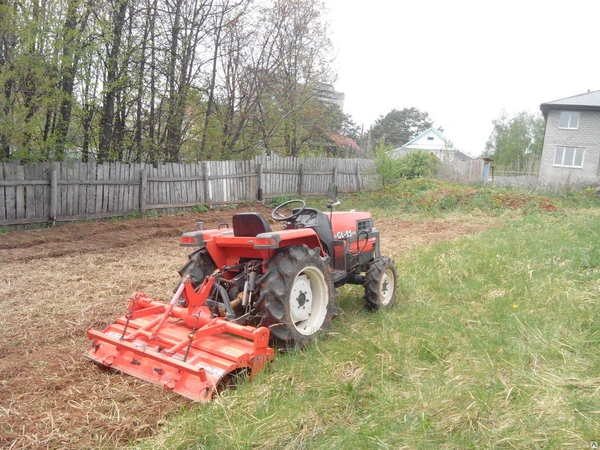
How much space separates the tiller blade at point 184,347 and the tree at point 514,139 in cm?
5439

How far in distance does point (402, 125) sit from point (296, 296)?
59024 millimetres

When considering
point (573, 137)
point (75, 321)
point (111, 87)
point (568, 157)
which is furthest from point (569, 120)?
point (75, 321)

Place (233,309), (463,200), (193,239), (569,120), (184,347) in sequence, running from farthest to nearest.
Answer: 1. (569,120)
2. (463,200)
3. (193,239)
4. (233,309)
5. (184,347)

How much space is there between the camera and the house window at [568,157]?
2994 centimetres

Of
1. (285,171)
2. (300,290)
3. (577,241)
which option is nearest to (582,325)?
(300,290)

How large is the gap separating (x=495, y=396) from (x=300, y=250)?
68.3 inches

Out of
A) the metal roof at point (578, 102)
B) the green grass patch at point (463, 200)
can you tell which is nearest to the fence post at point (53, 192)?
the green grass patch at point (463, 200)

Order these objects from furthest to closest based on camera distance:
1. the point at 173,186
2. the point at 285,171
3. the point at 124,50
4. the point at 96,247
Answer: the point at 285,171 < the point at 173,186 < the point at 124,50 < the point at 96,247

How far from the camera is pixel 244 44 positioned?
51.2 feet

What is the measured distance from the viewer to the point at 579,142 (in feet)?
97.6

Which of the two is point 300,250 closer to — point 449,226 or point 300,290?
point 300,290

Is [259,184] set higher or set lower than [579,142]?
lower

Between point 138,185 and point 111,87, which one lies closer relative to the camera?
point 111,87

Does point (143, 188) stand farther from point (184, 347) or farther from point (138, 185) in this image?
point (184, 347)
